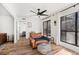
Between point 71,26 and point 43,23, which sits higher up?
point 43,23

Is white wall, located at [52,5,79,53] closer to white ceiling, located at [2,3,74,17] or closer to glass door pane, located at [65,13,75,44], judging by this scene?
glass door pane, located at [65,13,75,44]

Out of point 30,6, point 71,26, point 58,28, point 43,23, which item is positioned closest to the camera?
point 30,6

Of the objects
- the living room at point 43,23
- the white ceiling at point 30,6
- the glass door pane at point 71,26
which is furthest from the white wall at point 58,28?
the white ceiling at point 30,6

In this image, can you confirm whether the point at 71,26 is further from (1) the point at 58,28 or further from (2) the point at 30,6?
(1) the point at 58,28

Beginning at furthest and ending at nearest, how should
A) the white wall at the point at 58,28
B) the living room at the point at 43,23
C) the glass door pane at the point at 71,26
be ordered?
1. the white wall at the point at 58,28
2. the glass door pane at the point at 71,26
3. the living room at the point at 43,23

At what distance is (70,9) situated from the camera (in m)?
3.96

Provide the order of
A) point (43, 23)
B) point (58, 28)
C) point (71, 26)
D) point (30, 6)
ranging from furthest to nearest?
point (58, 28), point (43, 23), point (71, 26), point (30, 6)

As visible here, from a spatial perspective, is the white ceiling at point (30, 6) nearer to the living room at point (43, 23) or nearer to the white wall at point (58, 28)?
the living room at point (43, 23)

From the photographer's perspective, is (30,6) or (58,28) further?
(58,28)

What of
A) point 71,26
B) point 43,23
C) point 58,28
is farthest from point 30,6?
point 58,28

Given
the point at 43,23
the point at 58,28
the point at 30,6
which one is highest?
the point at 30,6

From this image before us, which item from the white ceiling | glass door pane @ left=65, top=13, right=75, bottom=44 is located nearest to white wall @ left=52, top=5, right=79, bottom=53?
glass door pane @ left=65, top=13, right=75, bottom=44

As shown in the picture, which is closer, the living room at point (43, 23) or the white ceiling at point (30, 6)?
the white ceiling at point (30, 6)
